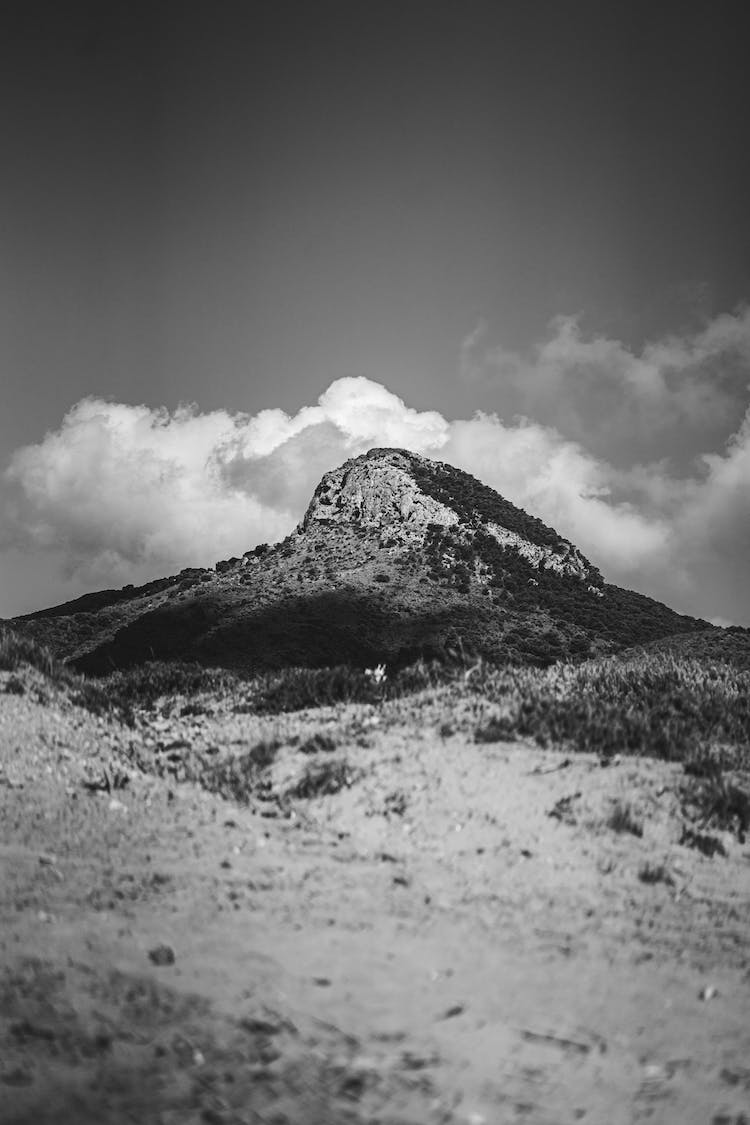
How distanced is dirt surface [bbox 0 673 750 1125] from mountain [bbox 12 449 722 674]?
63.0 m

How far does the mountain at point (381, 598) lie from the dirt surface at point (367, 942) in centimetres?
6296

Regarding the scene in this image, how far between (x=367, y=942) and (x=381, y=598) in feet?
319

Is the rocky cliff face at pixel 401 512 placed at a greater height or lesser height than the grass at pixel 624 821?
greater

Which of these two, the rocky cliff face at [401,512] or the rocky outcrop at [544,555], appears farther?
the rocky cliff face at [401,512]

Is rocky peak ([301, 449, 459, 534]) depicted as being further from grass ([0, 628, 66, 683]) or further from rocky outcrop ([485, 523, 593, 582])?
grass ([0, 628, 66, 683])

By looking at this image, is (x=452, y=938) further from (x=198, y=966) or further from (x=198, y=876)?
(x=198, y=876)

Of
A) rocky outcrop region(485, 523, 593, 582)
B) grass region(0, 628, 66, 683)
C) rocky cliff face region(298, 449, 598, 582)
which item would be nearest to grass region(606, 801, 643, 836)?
grass region(0, 628, 66, 683)

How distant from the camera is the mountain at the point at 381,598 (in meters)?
89.5

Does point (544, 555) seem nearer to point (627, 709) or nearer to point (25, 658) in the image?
point (627, 709)

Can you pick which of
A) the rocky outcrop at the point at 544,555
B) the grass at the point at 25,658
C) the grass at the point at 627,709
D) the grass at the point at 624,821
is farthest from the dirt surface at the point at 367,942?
the rocky outcrop at the point at 544,555

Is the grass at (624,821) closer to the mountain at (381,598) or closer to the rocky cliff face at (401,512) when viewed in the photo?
the mountain at (381,598)

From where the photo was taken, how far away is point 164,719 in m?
14.9

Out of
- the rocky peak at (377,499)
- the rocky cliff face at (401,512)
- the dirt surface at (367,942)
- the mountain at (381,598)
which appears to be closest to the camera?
the dirt surface at (367,942)

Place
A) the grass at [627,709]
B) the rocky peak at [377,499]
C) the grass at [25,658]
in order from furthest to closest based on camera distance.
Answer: the rocky peak at [377,499]
the grass at [25,658]
the grass at [627,709]
